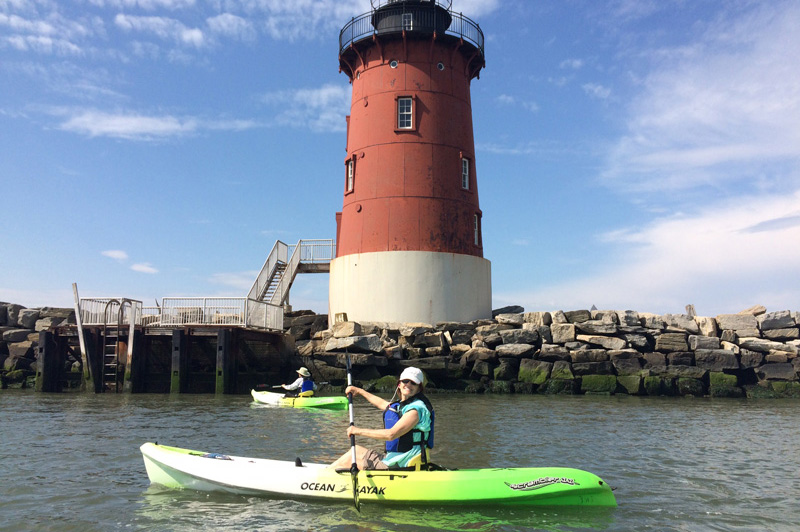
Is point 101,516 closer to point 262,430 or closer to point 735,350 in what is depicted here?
point 262,430

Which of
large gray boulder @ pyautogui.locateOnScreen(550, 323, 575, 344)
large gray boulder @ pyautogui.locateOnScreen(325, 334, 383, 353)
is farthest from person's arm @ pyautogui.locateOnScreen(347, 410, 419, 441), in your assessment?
large gray boulder @ pyautogui.locateOnScreen(550, 323, 575, 344)

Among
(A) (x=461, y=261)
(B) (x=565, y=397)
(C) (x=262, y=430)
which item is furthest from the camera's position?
(A) (x=461, y=261)

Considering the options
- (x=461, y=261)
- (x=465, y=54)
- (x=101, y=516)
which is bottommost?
(x=101, y=516)

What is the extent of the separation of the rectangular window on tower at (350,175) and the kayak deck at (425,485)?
870 inches

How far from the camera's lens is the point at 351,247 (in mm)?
29469

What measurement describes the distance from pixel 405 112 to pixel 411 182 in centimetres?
332

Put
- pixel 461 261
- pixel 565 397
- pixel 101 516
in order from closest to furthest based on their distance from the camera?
pixel 101 516
pixel 565 397
pixel 461 261

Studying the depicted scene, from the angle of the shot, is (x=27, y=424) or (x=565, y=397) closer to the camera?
(x=27, y=424)

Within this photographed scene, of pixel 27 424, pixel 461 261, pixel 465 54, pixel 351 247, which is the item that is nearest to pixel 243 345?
pixel 351 247

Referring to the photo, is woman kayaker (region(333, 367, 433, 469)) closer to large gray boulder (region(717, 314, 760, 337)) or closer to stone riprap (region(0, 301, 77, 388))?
large gray boulder (region(717, 314, 760, 337))

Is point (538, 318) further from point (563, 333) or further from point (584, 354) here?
point (584, 354)

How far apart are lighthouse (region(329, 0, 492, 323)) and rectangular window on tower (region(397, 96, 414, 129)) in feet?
0.15

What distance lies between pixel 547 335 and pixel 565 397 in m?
3.57

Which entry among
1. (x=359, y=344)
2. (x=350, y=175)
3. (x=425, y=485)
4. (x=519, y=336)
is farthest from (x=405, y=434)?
(x=350, y=175)
